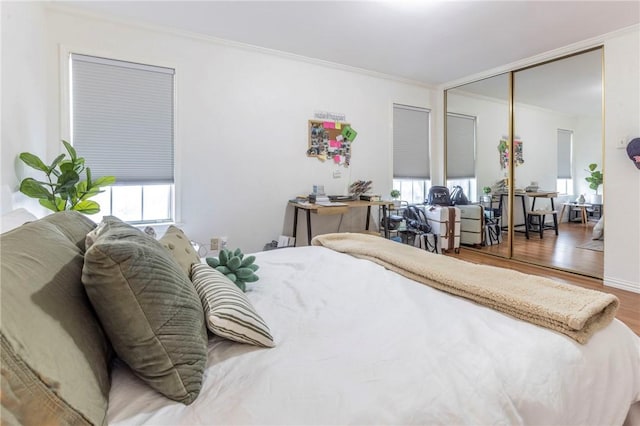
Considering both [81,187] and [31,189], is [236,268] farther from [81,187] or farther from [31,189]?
[81,187]

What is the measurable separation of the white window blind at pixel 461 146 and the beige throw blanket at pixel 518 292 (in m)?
3.50

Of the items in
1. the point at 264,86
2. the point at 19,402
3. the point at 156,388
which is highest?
the point at 264,86

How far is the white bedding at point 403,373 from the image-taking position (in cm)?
74

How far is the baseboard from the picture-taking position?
10.4 feet

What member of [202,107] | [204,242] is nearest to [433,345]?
[204,242]

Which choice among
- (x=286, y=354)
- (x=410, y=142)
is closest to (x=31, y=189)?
(x=286, y=354)

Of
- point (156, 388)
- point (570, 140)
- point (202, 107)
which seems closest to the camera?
point (156, 388)

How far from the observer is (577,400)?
0.95 m

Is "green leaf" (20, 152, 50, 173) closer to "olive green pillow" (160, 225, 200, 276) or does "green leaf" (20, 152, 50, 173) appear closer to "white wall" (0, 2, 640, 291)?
"white wall" (0, 2, 640, 291)

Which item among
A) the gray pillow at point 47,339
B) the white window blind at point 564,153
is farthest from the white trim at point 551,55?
the gray pillow at point 47,339

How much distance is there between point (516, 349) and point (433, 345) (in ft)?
0.77

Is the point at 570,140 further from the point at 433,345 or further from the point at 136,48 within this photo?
the point at 136,48

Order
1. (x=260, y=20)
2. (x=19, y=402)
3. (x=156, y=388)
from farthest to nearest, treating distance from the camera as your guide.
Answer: (x=260, y=20)
(x=156, y=388)
(x=19, y=402)

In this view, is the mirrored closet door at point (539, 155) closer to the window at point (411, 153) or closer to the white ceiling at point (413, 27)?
the white ceiling at point (413, 27)
